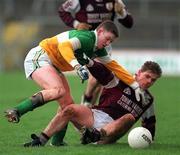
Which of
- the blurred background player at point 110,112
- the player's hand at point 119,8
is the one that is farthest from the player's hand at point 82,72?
the player's hand at point 119,8

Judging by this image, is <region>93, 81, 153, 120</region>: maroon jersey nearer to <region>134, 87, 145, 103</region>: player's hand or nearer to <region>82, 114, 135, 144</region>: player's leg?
<region>134, 87, 145, 103</region>: player's hand

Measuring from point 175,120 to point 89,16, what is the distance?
2463mm

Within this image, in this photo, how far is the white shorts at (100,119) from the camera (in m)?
9.34

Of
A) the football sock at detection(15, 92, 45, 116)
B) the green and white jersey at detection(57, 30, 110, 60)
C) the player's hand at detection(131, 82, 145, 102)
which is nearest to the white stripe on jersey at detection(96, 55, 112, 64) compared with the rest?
the green and white jersey at detection(57, 30, 110, 60)

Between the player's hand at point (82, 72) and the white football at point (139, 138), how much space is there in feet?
3.30

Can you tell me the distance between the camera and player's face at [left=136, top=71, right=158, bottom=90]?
9328 millimetres

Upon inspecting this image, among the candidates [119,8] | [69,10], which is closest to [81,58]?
[119,8]

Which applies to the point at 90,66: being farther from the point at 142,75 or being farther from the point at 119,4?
the point at 119,4

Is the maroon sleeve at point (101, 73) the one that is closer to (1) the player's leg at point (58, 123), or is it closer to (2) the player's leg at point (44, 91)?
(2) the player's leg at point (44, 91)

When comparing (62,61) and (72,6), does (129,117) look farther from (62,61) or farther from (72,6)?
(72,6)

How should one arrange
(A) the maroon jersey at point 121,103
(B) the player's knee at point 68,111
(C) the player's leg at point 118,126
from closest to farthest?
(B) the player's knee at point 68,111
(C) the player's leg at point 118,126
(A) the maroon jersey at point 121,103

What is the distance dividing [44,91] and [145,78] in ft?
4.46

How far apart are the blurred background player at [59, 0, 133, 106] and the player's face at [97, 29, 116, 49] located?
349cm

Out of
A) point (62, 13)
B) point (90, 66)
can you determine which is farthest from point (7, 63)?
point (90, 66)
